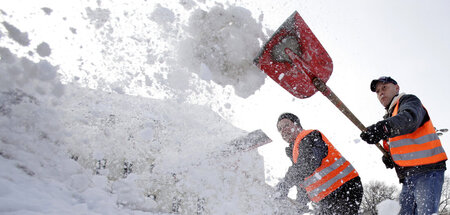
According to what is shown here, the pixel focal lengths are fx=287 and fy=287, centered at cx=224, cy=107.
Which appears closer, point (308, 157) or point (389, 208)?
point (308, 157)

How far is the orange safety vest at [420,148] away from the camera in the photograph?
6.26 feet

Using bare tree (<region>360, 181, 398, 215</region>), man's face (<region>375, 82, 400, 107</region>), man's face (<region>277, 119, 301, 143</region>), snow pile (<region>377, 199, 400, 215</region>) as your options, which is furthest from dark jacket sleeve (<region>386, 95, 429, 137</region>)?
bare tree (<region>360, 181, 398, 215</region>)

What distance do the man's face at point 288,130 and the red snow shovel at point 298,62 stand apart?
45 centimetres

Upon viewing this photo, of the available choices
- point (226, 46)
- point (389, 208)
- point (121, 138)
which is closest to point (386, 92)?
point (389, 208)

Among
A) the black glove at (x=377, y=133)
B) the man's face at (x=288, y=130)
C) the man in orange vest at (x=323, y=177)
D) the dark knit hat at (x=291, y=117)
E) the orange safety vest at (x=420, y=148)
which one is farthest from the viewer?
the dark knit hat at (x=291, y=117)

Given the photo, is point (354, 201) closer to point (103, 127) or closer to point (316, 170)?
point (316, 170)

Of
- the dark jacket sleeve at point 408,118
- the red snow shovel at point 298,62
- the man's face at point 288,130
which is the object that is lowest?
the dark jacket sleeve at point 408,118

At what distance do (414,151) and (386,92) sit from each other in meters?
0.58

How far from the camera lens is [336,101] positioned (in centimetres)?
271

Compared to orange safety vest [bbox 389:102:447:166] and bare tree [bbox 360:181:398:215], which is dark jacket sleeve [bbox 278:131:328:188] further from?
bare tree [bbox 360:181:398:215]

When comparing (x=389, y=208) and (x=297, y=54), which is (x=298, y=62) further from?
(x=389, y=208)

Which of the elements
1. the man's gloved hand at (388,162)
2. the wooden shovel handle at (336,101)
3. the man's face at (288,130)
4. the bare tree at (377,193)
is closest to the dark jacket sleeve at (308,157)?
the man's face at (288,130)

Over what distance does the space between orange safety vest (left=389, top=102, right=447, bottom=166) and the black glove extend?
0.36 m

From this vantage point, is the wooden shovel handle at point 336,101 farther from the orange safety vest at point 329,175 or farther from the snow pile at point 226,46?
the orange safety vest at point 329,175
